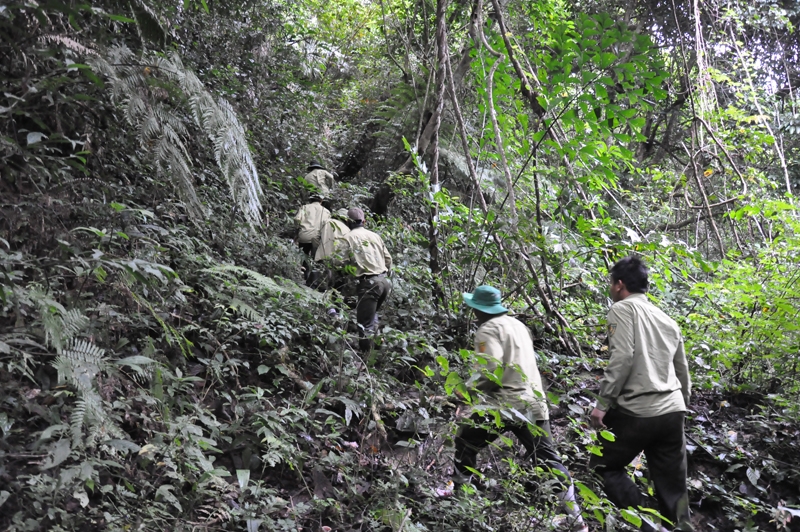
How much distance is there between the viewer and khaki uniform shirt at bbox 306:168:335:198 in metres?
8.86

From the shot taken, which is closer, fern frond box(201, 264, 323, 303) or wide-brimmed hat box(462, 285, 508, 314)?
wide-brimmed hat box(462, 285, 508, 314)

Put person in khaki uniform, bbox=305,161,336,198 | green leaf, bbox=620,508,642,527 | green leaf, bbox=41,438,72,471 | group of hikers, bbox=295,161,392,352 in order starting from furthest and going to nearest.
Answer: person in khaki uniform, bbox=305,161,336,198, group of hikers, bbox=295,161,392,352, green leaf, bbox=620,508,642,527, green leaf, bbox=41,438,72,471

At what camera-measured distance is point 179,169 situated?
3.74m

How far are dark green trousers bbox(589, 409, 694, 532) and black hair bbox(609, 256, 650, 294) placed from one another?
96 centimetres

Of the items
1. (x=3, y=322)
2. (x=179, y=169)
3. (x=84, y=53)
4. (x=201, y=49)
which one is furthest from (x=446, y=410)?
(x=201, y=49)

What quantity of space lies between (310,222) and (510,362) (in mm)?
4523

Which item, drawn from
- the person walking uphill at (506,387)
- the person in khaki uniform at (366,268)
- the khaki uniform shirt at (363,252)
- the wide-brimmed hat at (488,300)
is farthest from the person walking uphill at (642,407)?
the khaki uniform shirt at (363,252)

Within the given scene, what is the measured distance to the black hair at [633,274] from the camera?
14.6ft

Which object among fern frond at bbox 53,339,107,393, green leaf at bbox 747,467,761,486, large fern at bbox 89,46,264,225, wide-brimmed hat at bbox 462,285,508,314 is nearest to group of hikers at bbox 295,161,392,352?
wide-brimmed hat at bbox 462,285,508,314

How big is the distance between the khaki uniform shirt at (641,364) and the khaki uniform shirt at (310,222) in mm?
4718

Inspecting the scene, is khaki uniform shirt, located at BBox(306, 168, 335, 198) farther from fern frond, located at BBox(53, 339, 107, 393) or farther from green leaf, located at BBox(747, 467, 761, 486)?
green leaf, located at BBox(747, 467, 761, 486)

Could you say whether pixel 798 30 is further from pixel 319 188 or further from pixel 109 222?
pixel 109 222

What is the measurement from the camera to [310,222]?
8070 mm

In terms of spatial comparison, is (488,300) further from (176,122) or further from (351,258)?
(176,122)
